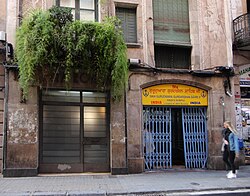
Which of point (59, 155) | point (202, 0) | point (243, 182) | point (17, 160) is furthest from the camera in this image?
point (202, 0)

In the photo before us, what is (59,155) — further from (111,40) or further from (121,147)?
(111,40)

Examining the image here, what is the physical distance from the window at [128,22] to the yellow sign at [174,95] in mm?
2239

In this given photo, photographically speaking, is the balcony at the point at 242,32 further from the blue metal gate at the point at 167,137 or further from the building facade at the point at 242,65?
the blue metal gate at the point at 167,137

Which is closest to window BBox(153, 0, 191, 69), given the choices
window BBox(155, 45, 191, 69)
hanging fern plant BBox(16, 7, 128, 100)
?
window BBox(155, 45, 191, 69)

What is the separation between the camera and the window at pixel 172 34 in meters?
12.2

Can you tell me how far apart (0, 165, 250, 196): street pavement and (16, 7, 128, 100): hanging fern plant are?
3155 mm

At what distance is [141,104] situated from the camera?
37.1 feet

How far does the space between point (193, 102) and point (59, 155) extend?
18.7 feet

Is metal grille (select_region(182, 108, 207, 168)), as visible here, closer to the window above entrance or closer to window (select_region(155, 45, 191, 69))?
window (select_region(155, 45, 191, 69))

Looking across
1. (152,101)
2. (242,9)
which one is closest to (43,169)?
(152,101)

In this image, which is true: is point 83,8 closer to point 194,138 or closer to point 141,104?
point 141,104

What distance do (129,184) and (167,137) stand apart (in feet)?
10.9

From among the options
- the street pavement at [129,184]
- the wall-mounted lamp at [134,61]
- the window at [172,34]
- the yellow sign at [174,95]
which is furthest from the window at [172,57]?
the street pavement at [129,184]

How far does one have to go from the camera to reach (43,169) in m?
10.4
